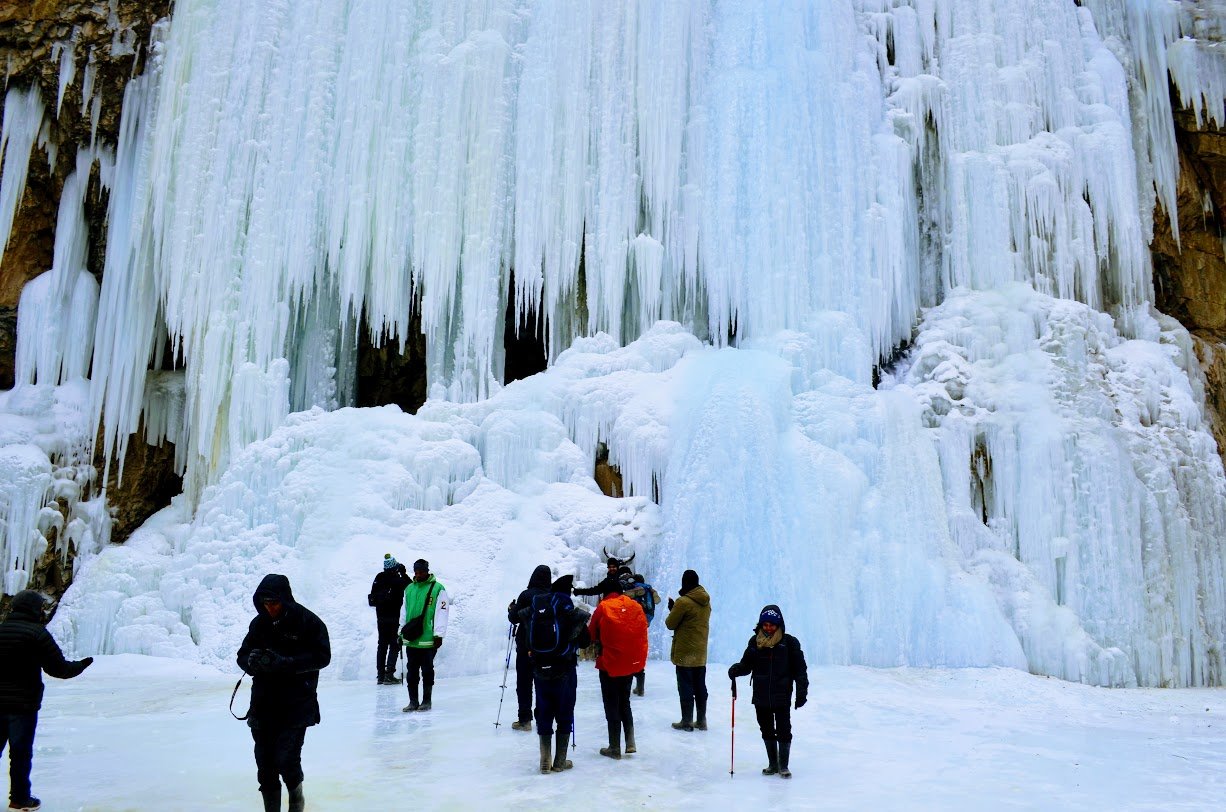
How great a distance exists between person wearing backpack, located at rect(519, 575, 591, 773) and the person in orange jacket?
0.32 metres

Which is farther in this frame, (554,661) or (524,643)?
(524,643)

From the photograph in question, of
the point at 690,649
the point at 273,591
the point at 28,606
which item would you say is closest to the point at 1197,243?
the point at 690,649

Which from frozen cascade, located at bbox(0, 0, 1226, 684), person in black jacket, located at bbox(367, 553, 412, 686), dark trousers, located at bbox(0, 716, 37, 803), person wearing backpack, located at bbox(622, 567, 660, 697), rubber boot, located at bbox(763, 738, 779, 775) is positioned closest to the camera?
dark trousers, located at bbox(0, 716, 37, 803)

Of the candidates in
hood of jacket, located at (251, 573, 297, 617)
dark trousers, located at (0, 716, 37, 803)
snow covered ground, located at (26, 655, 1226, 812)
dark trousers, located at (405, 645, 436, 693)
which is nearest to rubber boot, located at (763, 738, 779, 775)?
snow covered ground, located at (26, 655, 1226, 812)

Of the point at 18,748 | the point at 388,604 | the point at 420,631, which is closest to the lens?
the point at 18,748

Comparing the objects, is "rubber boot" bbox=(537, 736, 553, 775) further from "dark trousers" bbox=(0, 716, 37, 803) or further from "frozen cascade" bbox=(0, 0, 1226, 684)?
"frozen cascade" bbox=(0, 0, 1226, 684)

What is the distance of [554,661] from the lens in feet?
18.3

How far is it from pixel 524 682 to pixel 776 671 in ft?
5.85

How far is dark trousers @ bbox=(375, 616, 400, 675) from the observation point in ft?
29.1

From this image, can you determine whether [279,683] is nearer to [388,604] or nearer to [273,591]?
[273,591]

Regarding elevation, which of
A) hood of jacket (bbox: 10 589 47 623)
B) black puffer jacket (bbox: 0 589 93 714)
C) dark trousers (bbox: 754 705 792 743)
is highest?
hood of jacket (bbox: 10 589 47 623)

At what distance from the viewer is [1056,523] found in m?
11.5

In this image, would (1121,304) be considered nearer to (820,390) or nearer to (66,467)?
(820,390)

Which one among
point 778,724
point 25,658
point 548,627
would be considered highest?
point 548,627
